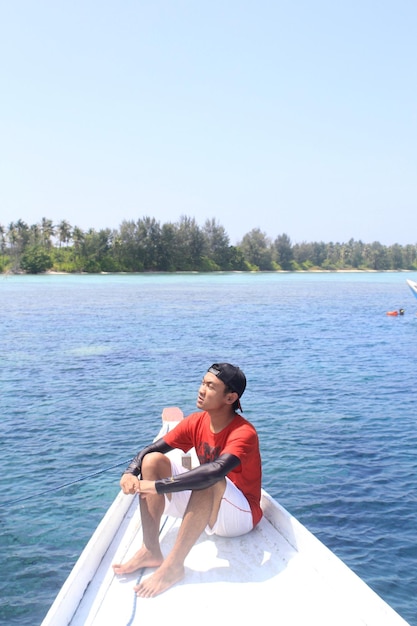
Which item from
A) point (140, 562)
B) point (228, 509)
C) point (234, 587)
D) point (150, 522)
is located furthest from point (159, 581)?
point (228, 509)

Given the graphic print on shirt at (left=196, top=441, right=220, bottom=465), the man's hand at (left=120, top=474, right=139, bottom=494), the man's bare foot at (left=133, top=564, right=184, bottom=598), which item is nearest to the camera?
the man's bare foot at (left=133, top=564, right=184, bottom=598)

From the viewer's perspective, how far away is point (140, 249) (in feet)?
413

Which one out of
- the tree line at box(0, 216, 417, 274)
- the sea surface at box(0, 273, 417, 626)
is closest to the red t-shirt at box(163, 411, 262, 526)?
the sea surface at box(0, 273, 417, 626)

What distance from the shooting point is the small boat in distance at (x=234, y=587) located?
423cm

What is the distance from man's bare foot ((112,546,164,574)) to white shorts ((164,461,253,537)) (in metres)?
0.41

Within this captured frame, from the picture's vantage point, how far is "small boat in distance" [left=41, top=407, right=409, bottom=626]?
13.9ft

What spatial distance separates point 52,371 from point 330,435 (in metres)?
10.00

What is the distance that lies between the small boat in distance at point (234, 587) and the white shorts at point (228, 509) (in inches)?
5.6

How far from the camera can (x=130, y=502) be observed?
6.12 m

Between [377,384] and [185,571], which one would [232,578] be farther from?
[377,384]

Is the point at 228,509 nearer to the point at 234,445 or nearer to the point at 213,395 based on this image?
the point at 234,445

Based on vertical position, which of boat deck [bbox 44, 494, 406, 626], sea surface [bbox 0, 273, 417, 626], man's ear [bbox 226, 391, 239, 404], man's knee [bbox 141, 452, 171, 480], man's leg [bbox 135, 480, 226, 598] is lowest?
sea surface [bbox 0, 273, 417, 626]

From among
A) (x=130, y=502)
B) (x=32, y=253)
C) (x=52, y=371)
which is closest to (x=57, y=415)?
(x=52, y=371)

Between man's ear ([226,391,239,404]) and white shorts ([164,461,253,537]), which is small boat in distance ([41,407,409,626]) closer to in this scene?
white shorts ([164,461,253,537])
